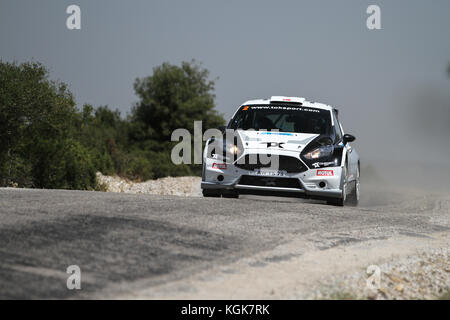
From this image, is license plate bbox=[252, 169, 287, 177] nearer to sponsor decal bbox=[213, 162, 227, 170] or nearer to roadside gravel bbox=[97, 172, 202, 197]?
sponsor decal bbox=[213, 162, 227, 170]

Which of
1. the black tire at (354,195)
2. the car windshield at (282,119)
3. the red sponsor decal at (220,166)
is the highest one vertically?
the car windshield at (282,119)

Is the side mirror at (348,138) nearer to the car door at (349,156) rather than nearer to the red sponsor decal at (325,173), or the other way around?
the car door at (349,156)

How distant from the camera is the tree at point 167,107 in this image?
182 feet

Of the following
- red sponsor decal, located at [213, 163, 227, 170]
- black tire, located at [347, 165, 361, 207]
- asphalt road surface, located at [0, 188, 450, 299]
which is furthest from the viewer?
black tire, located at [347, 165, 361, 207]

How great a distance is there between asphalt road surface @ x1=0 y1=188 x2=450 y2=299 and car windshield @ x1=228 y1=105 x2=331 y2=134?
1.72 m

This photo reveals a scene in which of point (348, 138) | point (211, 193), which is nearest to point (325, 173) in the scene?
point (348, 138)

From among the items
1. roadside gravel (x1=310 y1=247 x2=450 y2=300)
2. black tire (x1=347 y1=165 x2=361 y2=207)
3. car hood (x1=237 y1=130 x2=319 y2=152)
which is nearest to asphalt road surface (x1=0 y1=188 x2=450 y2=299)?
roadside gravel (x1=310 y1=247 x2=450 y2=300)

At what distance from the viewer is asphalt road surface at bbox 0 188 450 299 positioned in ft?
18.1

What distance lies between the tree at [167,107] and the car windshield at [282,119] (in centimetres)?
4216

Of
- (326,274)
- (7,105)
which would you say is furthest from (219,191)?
(7,105)

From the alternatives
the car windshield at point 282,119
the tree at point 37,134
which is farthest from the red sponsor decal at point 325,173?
the tree at point 37,134
